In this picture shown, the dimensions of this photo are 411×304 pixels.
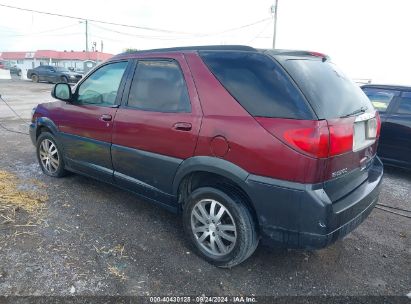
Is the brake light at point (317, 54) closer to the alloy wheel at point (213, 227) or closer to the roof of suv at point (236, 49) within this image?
the roof of suv at point (236, 49)

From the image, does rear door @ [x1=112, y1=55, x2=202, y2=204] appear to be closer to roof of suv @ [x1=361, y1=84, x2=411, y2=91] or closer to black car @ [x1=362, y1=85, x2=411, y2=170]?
black car @ [x1=362, y1=85, x2=411, y2=170]

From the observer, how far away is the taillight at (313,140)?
2.29 metres

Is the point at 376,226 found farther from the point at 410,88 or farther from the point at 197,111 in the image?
the point at 410,88

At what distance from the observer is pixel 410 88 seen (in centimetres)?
552

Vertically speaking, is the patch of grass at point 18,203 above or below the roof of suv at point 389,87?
below

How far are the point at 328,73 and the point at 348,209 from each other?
113 cm

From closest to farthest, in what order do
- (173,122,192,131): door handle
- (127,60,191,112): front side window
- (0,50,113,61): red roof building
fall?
1. (173,122,192,131): door handle
2. (127,60,191,112): front side window
3. (0,50,113,61): red roof building

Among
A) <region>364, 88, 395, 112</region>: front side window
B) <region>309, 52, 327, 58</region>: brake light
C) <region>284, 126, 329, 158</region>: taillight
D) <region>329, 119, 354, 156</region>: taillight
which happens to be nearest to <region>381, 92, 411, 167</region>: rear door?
<region>364, 88, 395, 112</region>: front side window

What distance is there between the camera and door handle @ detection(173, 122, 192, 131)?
9.55ft

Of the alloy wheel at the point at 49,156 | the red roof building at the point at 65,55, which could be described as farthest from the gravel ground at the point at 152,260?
the red roof building at the point at 65,55

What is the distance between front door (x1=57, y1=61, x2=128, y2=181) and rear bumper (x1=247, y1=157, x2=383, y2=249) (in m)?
1.97

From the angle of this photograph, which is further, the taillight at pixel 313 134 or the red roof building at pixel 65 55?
the red roof building at pixel 65 55

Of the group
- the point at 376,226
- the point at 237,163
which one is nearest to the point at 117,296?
the point at 237,163

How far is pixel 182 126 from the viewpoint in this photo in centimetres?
296
